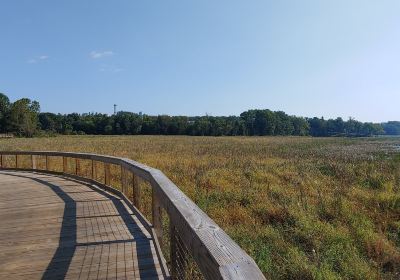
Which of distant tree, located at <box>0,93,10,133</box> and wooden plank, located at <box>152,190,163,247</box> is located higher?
distant tree, located at <box>0,93,10,133</box>

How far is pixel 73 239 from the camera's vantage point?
531 cm

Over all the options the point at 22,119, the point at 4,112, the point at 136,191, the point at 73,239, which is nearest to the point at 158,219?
the point at 73,239

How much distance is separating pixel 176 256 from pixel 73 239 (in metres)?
2.31

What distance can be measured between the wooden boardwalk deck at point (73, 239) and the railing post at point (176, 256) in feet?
1.33

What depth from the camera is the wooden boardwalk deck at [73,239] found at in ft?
13.5

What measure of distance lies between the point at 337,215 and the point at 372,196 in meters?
2.45

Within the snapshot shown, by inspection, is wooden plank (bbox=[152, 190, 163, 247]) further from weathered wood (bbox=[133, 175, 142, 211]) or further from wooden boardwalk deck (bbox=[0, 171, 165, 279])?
weathered wood (bbox=[133, 175, 142, 211])

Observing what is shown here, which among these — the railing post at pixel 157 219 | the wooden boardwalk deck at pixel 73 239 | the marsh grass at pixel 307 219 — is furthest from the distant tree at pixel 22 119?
the railing post at pixel 157 219

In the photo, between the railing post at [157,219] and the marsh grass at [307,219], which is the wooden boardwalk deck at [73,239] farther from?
the marsh grass at [307,219]

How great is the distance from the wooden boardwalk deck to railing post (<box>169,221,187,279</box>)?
1.33 ft

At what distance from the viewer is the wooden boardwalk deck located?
4.12m

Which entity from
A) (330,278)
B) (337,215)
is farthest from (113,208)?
(337,215)

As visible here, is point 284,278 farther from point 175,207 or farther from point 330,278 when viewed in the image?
point 175,207

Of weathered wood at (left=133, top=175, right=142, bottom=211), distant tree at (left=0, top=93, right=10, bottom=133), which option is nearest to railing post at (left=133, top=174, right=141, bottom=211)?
weathered wood at (left=133, top=175, right=142, bottom=211)
